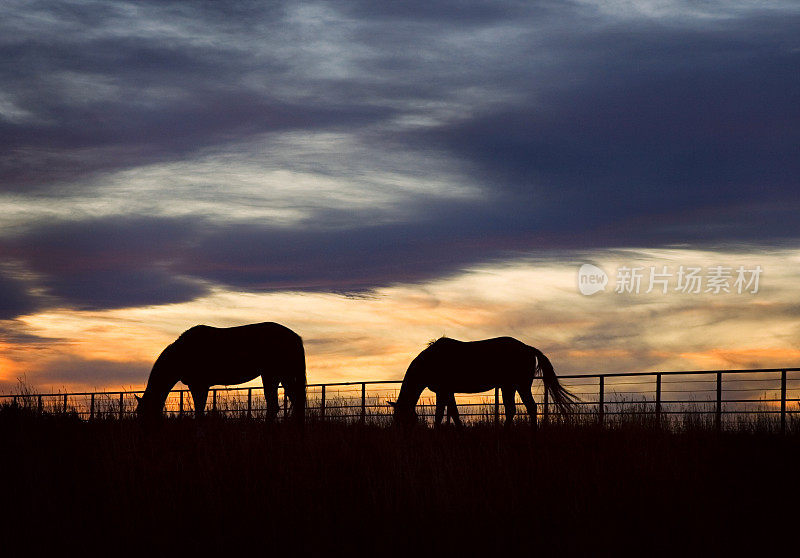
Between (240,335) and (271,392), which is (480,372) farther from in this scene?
(240,335)

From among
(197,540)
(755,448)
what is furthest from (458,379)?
(197,540)

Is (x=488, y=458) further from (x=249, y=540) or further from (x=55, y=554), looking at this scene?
(x=55, y=554)

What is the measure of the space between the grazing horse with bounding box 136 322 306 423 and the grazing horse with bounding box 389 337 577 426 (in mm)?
2561

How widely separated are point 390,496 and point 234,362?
9.31m

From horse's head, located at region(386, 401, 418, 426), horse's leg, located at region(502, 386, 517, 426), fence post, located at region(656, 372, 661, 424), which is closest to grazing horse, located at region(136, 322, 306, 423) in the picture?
horse's head, located at region(386, 401, 418, 426)

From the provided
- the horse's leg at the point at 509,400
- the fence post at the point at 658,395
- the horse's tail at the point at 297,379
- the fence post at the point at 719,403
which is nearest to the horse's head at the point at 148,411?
the horse's tail at the point at 297,379

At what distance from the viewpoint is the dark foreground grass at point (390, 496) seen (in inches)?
359

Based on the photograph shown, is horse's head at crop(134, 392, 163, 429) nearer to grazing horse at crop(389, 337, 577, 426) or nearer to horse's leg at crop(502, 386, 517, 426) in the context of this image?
Answer: grazing horse at crop(389, 337, 577, 426)

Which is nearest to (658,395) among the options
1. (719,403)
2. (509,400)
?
(719,403)

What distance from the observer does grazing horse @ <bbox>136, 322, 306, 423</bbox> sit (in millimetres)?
18672

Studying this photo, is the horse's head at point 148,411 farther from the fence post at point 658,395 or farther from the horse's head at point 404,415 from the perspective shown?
the fence post at point 658,395

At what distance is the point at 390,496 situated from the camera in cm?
→ 1056

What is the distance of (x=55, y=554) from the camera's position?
909 centimetres

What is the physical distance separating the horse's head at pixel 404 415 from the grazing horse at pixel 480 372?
2.39 ft
